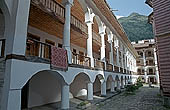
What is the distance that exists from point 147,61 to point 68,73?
38.9 meters

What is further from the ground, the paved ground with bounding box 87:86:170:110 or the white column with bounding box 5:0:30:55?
the white column with bounding box 5:0:30:55

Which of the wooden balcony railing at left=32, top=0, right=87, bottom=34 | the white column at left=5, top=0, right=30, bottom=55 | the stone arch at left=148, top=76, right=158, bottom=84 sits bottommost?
the stone arch at left=148, top=76, right=158, bottom=84

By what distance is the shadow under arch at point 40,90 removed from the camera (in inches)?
326

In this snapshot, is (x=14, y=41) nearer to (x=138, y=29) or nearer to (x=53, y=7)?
(x=53, y=7)

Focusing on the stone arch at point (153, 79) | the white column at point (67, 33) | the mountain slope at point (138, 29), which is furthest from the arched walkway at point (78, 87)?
the mountain slope at point (138, 29)

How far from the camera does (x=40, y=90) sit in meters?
9.18

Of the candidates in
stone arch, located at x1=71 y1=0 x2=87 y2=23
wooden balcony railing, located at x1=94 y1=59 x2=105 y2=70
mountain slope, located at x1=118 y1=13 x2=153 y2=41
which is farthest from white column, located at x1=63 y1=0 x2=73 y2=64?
mountain slope, located at x1=118 y1=13 x2=153 y2=41

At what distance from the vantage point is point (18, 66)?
493 cm

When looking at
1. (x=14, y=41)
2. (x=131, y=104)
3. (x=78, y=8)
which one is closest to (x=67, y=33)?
(x=14, y=41)

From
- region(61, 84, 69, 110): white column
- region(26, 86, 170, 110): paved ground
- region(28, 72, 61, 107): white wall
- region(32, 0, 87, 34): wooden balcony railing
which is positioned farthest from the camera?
region(28, 72, 61, 107): white wall

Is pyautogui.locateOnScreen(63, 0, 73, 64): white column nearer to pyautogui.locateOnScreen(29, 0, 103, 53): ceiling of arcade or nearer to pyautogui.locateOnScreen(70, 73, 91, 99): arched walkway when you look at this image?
pyautogui.locateOnScreen(29, 0, 103, 53): ceiling of arcade

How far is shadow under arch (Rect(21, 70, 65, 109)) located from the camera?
27.2 ft

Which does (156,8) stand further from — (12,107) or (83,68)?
(12,107)

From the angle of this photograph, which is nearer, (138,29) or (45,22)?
(45,22)
